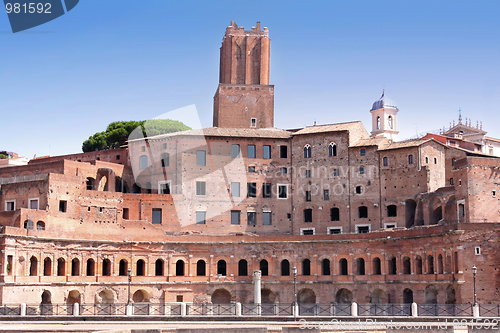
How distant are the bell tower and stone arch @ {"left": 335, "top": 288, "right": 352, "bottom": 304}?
30639 millimetres

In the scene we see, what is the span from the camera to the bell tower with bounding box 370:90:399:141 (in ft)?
281

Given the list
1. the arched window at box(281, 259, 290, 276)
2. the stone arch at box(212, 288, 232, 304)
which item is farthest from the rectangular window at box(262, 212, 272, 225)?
the stone arch at box(212, 288, 232, 304)

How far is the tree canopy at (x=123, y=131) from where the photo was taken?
8075 cm

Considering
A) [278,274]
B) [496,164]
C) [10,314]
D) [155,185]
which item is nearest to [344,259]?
[278,274]

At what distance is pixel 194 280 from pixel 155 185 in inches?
450

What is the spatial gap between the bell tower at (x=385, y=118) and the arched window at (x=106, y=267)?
1636 inches

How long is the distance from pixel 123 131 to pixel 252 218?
2544 centimetres

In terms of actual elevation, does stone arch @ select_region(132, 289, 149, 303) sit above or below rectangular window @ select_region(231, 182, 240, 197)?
below

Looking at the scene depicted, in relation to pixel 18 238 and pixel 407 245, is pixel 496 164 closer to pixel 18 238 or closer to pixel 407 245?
pixel 407 245

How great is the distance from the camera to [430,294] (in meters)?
53.8

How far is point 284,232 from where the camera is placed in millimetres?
66188

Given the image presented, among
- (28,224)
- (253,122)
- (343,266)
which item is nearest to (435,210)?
(343,266)

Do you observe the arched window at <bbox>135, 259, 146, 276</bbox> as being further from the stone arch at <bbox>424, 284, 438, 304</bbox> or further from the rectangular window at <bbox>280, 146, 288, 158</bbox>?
the stone arch at <bbox>424, 284, 438, 304</bbox>

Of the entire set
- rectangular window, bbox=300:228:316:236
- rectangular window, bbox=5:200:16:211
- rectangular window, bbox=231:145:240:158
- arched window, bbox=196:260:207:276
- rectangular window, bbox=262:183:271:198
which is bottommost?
arched window, bbox=196:260:207:276
